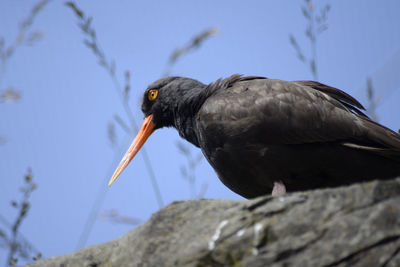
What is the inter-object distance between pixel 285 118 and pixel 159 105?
2.00 metres

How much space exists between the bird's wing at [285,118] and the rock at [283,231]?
1.33 m

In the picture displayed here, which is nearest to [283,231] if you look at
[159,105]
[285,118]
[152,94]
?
[285,118]

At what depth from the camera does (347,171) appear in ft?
13.2

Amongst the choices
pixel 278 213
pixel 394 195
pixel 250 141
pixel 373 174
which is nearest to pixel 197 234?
pixel 278 213

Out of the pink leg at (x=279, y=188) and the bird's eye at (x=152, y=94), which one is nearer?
the pink leg at (x=279, y=188)

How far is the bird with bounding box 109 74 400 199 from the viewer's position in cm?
400

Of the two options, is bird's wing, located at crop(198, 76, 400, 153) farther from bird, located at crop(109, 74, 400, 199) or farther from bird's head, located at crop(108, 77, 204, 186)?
bird's head, located at crop(108, 77, 204, 186)

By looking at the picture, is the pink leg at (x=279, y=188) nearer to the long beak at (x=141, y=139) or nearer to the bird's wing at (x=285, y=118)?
the bird's wing at (x=285, y=118)

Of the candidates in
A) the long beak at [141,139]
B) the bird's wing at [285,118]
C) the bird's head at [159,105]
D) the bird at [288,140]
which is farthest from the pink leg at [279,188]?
the long beak at [141,139]

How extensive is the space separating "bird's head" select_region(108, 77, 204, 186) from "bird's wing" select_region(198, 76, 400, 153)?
35.3 inches

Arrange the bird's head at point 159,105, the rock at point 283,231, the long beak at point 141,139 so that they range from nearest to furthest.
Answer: the rock at point 283,231
the bird's head at point 159,105
the long beak at point 141,139

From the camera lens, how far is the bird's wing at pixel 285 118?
13.3ft

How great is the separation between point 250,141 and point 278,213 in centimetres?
156

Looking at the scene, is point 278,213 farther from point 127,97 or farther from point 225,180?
point 127,97
